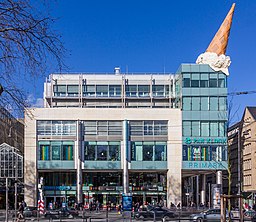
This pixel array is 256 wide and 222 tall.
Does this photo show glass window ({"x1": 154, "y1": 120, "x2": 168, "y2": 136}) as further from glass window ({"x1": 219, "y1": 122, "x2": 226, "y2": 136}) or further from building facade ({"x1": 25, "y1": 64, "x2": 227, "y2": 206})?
glass window ({"x1": 219, "y1": 122, "x2": 226, "y2": 136})

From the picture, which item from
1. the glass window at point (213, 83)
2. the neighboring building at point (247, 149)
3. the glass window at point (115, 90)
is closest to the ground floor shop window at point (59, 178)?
the glass window at point (115, 90)

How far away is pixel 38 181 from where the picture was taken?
80.1 m

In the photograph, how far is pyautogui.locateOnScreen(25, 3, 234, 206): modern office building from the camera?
255 ft

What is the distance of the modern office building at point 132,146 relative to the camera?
77750mm

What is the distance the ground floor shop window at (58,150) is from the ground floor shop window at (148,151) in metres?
9.12

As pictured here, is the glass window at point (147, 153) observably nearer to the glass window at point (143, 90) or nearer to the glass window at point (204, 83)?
the glass window at point (204, 83)

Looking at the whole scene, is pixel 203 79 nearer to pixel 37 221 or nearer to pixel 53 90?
pixel 53 90

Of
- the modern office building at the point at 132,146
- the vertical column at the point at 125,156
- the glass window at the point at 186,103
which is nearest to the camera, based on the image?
the modern office building at the point at 132,146

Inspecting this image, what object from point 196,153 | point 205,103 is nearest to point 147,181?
point 196,153

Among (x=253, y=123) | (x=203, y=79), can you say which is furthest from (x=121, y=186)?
(x=253, y=123)

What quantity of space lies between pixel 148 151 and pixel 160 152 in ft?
5.99

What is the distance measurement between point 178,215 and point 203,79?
104ft

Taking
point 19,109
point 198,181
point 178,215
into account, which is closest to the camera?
point 19,109

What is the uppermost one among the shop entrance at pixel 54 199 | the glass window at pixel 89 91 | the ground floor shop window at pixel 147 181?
the glass window at pixel 89 91
